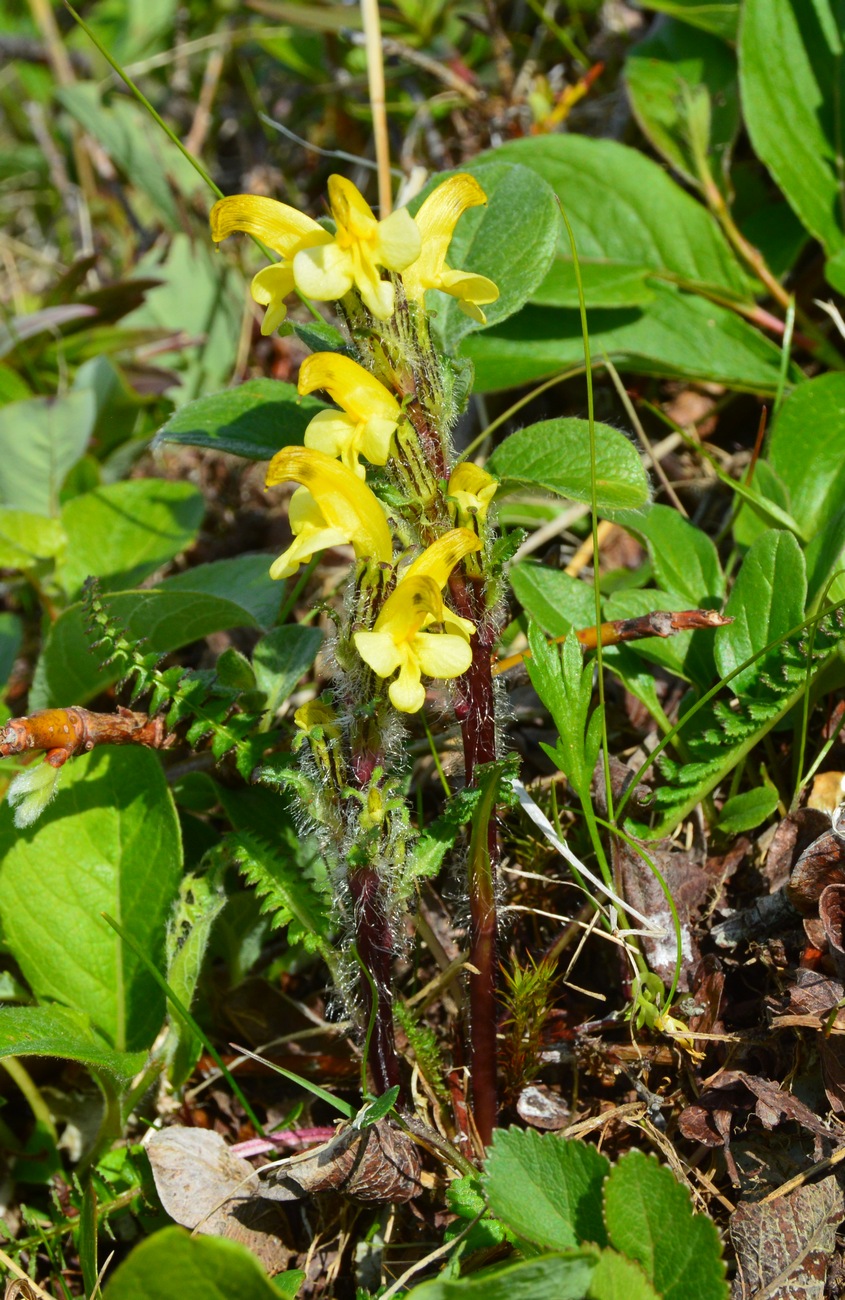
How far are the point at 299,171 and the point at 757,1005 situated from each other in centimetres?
323

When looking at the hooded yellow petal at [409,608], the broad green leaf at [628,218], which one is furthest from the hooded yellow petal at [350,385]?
the broad green leaf at [628,218]

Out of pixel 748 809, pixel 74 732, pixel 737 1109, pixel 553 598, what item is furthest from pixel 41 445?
pixel 737 1109

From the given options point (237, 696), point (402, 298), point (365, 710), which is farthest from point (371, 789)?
point (402, 298)

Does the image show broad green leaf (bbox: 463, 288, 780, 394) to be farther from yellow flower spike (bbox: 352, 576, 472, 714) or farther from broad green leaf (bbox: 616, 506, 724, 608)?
yellow flower spike (bbox: 352, 576, 472, 714)

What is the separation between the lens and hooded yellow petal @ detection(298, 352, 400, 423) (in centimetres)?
128

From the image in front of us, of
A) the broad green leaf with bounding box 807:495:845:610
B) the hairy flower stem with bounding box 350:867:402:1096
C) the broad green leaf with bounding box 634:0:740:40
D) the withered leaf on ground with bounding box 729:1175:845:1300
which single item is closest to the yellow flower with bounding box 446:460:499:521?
the hairy flower stem with bounding box 350:867:402:1096

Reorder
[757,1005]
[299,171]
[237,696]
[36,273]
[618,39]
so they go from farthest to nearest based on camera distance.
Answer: [36,273] → [299,171] → [618,39] → [237,696] → [757,1005]

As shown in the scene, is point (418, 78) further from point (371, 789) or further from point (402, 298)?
point (371, 789)

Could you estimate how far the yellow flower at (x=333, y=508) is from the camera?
129 centimetres

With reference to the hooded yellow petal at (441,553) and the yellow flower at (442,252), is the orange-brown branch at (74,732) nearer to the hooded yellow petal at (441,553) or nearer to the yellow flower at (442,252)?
the hooded yellow petal at (441,553)

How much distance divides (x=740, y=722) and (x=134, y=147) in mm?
3088

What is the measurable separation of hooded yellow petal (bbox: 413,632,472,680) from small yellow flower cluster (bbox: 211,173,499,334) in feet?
1.33

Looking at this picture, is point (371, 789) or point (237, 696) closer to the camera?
point (371, 789)

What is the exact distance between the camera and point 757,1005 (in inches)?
62.1
